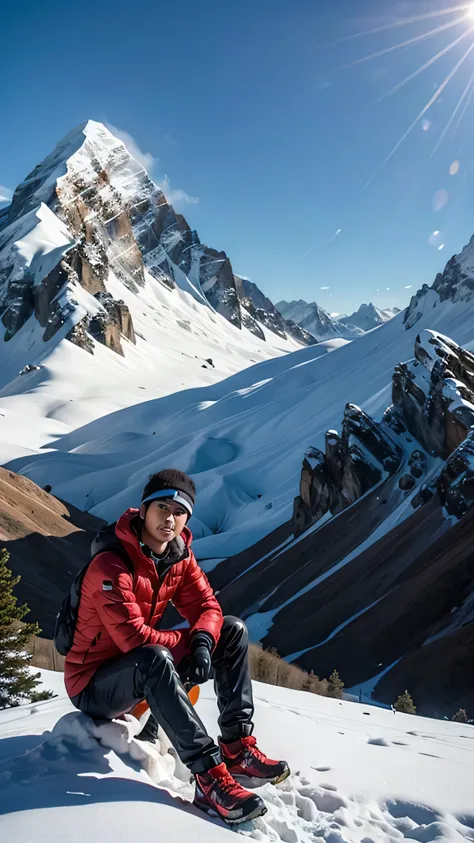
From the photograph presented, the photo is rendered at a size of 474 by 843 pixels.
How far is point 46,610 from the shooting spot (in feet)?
89.1

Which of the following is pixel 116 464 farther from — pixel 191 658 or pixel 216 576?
pixel 191 658

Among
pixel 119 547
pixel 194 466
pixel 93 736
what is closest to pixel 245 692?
pixel 93 736

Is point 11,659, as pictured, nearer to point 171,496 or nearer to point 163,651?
point 163,651

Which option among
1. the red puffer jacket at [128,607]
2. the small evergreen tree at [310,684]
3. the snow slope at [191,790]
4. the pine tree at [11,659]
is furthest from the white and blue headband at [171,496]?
the small evergreen tree at [310,684]

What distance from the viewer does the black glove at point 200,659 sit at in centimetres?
369

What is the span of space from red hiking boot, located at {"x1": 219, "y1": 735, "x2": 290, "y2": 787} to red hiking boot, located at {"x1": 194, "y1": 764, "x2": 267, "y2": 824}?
0.46 meters

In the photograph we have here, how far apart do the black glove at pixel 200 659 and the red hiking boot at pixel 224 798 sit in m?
0.52

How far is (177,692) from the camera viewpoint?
11.8 ft

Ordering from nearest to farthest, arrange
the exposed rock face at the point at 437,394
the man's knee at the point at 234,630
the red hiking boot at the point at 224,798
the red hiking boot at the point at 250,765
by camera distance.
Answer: the red hiking boot at the point at 224,798 < the red hiking boot at the point at 250,765 < the man's knee at the point at 234,630 < the exposed rock face at the point at 437,394

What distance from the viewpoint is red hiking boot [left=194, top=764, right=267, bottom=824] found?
129 inches

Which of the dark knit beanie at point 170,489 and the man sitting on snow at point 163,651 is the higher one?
the dark knit beanie at point 170,489

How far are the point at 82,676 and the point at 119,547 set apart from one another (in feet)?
3.27

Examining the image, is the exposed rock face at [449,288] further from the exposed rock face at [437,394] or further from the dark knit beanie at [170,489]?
the dark knit beanie at [170,489]

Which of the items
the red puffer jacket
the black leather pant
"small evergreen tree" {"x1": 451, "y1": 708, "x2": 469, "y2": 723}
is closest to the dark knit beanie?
the red puffer jacket
